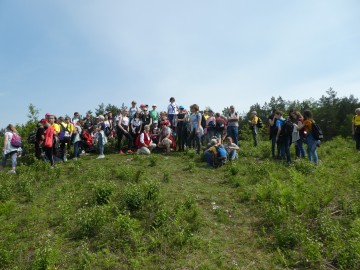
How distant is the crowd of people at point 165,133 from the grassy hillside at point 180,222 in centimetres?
174

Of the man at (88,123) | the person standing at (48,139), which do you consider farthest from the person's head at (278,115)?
the man at (88,123)

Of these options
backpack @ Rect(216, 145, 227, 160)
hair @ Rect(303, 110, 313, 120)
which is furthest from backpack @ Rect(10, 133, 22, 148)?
hair @ Rect(303, 110, 313, 120)

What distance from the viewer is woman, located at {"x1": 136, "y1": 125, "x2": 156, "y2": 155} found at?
14589mm

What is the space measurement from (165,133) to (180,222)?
8.29 metres

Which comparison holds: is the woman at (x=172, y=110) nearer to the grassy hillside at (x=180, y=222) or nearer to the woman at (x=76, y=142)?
the woman at (x=76, y=142)

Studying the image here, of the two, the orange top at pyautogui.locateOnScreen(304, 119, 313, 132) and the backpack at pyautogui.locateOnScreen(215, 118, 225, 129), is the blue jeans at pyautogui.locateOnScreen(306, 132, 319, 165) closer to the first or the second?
the orange top at pyautogui.locateOnScreen(304, 119, 313, 132)

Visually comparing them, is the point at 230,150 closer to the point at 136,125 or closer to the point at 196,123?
the point at 196,123

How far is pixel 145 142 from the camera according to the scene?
15.0 m

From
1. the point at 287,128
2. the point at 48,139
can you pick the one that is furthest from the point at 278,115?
the point at 48,139

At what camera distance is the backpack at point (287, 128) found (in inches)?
473

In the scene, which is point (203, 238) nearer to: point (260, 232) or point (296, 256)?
point (260, 232)

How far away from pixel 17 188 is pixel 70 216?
3.05 metres

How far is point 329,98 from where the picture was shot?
220 feet

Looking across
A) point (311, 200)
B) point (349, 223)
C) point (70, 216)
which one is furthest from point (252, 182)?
point (70, 216)
